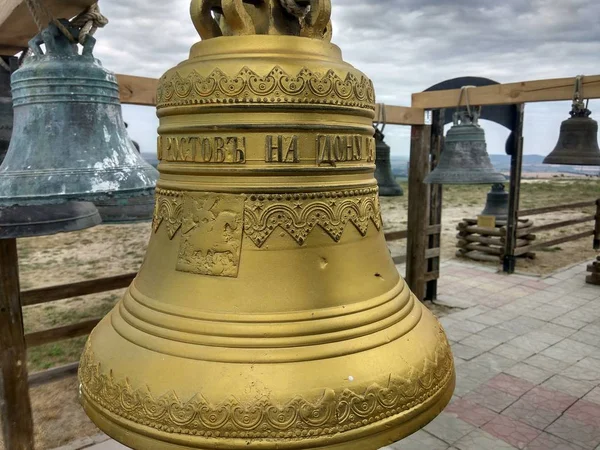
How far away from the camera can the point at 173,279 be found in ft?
3.71

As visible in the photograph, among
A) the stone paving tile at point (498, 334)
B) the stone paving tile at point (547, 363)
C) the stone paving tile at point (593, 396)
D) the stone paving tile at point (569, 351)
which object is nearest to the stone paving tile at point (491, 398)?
the stone paving tile at point (593, 396)

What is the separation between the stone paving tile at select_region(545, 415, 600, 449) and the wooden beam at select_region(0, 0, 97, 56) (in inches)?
173

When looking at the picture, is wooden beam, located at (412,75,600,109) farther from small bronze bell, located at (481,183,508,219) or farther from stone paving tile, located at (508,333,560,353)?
small bronze bell, located at (481,183,508,219)

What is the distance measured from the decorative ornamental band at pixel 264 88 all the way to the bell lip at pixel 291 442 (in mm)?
684

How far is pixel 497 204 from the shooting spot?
1117 cm

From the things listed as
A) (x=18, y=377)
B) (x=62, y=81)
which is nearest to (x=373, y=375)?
(x=62, y=81)

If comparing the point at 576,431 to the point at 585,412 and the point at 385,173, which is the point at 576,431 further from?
the point at 385,173

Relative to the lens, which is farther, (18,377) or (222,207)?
(18,377)

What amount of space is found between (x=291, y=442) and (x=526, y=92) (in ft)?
15.8

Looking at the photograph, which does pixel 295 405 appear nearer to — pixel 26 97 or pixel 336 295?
pixel 336 295

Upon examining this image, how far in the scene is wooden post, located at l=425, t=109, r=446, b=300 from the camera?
695 cm

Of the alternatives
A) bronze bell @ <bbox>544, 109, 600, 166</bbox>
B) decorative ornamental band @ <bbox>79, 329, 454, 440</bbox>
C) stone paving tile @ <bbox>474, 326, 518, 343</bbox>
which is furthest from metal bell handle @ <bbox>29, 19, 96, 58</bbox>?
stone paving tile @ <bbox>474, 326, 518, 343</bbox>

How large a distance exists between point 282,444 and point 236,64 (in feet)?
2.54

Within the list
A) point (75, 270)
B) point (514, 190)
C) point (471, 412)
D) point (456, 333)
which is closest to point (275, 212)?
point (471, 412)
